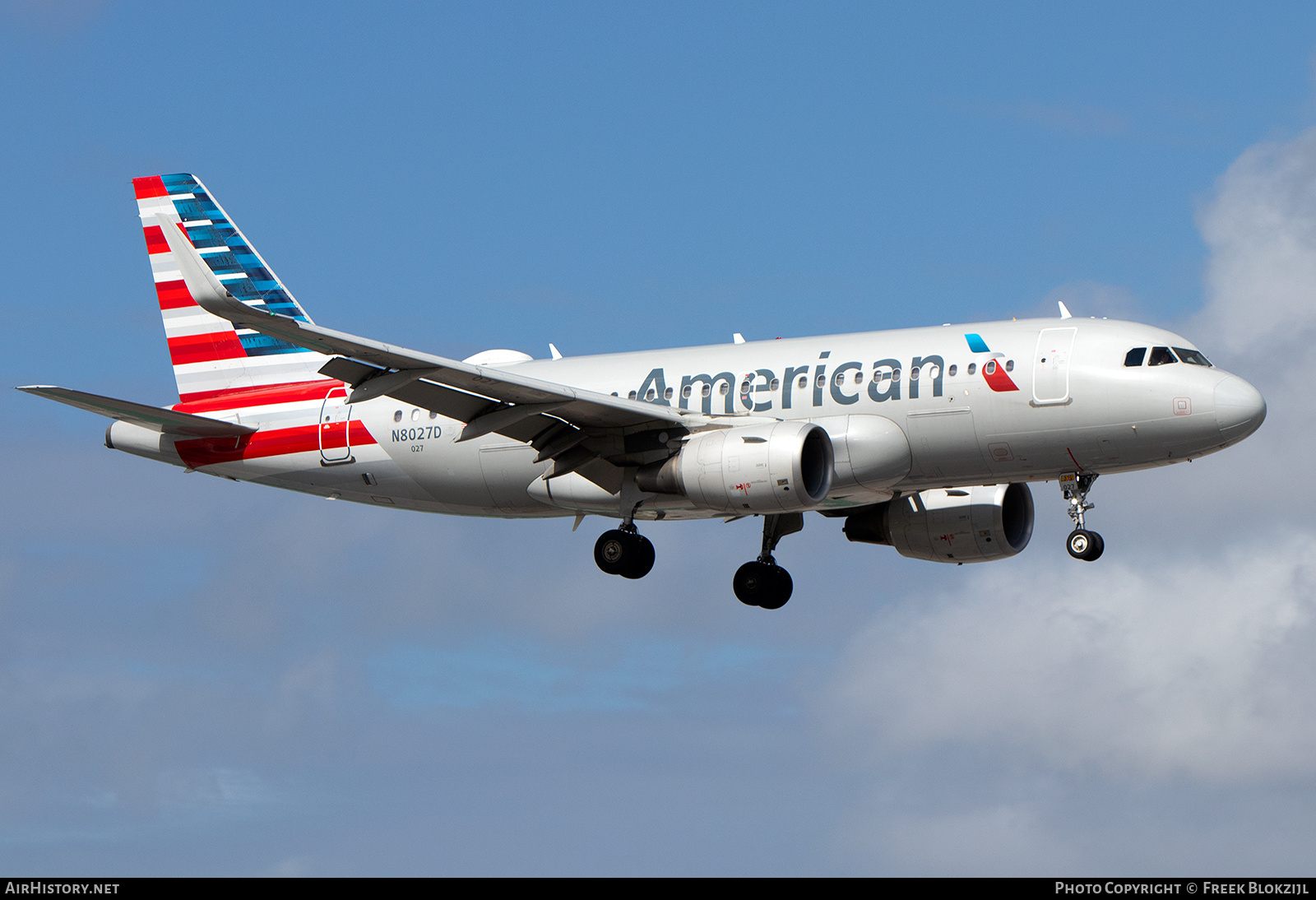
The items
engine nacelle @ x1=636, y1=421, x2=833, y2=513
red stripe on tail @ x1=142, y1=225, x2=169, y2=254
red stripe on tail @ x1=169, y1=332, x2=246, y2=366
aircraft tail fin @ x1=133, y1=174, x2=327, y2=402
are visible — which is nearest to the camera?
engine nacelle @ x1=636, y1=421, x2=833, y2=513

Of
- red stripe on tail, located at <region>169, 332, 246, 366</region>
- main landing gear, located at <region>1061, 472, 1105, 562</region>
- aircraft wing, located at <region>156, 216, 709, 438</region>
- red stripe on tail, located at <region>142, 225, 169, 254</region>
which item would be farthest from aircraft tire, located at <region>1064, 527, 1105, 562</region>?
red stripe on tail, located at <region>142, 225, 169, 254</region>

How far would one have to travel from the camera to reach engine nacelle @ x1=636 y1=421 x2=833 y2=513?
33.9 metres

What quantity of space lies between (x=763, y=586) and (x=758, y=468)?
25.3 ft

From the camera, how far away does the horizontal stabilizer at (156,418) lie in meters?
36.6

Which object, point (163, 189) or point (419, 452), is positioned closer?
point (419, 452)

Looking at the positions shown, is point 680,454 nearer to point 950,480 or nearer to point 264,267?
point 950,480

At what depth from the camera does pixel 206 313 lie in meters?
41.6

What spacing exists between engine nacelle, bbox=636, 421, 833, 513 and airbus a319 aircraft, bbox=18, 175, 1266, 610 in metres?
0.05

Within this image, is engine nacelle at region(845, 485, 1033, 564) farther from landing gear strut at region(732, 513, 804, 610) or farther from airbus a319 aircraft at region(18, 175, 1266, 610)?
landing gear strut at region(732, 513, 804, 610)

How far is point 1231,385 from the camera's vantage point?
33.8 m

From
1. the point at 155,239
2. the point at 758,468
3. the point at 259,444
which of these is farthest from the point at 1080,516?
the point at 155,239

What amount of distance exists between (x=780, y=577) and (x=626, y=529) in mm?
5585

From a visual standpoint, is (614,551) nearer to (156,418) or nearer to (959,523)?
(959,523)
